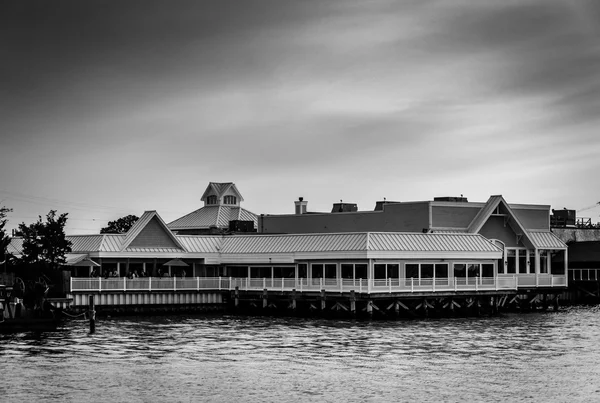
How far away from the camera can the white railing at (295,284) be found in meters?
80.8

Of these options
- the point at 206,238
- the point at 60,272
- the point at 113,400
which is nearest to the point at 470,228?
the point at 206,238

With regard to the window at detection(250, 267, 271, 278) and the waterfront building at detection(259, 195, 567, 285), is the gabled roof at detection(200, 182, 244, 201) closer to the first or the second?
the waterfront building at detection(259, 195, 567, 285)

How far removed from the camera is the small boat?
7038 cm

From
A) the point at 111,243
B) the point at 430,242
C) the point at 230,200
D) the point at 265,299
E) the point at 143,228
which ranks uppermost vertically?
the point at 230,200

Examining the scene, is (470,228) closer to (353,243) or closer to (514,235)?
(514,235)

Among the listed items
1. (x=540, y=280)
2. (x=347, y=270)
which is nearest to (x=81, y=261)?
(x=347, y=270)

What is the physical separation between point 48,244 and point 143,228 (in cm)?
784

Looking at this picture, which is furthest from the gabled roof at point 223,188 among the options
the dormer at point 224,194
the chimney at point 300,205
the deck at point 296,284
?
the deck at point 296,284

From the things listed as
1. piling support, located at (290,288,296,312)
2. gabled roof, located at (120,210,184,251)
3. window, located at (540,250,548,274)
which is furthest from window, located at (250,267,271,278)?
window, located at (540,250,548,274)

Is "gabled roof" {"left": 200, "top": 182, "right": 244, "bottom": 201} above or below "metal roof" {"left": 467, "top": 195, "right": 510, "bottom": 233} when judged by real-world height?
above

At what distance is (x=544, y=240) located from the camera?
99.8 metres

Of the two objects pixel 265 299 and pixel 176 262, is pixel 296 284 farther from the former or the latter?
pixel 176 262

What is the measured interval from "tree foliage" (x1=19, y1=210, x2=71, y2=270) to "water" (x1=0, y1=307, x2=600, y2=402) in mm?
10917

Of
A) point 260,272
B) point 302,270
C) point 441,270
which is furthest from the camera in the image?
point 260,272
